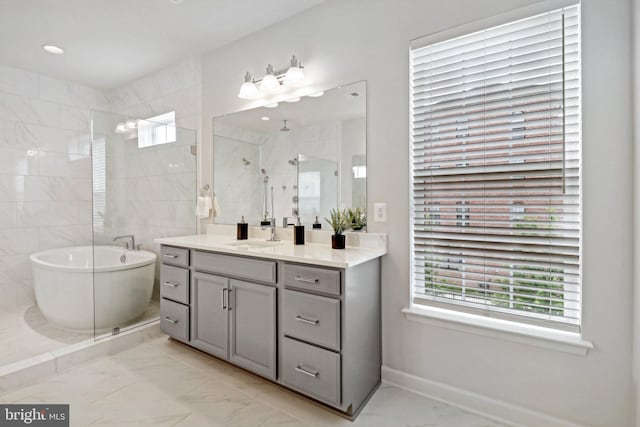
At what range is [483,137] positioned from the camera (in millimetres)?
1773

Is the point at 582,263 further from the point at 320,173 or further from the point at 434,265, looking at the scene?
the point at 320,173

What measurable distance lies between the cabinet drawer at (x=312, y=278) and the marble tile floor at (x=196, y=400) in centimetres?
67

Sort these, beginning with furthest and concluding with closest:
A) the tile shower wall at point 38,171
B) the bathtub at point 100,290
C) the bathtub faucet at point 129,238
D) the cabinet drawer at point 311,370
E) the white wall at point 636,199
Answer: the tile shower wall at point 38,171 < the bathtub faucet at point 129,238 < the bathtub at point 100,290 < the cabinet drawer at point 311,370 < the white wall at point 636,199

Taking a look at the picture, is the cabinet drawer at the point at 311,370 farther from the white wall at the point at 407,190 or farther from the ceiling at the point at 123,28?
the ceiling at the point at 123,28

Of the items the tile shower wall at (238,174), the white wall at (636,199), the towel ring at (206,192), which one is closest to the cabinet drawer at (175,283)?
the tile shower wall at (238,174)

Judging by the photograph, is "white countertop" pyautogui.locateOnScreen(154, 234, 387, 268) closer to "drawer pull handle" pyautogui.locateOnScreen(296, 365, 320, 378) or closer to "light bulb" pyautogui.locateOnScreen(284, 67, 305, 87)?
"drawer pull handle" pyautogui.locateOnScreen(296, 365, 320, 378)

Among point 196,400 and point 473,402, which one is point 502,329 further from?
point 196,400

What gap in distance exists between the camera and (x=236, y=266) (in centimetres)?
204

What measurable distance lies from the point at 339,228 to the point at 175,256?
49.6 inches

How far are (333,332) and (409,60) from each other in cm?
159

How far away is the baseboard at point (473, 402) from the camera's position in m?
1.61

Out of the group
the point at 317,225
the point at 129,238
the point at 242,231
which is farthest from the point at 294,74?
the point at 129,238

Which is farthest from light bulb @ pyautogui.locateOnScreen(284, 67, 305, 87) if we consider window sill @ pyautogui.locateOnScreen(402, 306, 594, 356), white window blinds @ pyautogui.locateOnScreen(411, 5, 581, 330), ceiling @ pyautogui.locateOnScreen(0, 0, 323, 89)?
window sill @ pyautogui.locateOnScreen(402, 306, 594, 356)

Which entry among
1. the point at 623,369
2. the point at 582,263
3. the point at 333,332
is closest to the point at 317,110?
the point at 333,332
